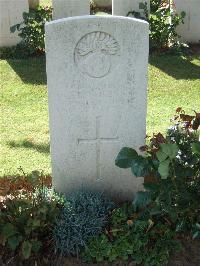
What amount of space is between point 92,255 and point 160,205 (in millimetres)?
591

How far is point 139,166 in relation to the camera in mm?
3553

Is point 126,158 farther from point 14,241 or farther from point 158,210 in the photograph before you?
point 14,241

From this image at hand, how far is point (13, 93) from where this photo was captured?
7.25 metres

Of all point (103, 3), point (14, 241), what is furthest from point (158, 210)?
point (103, 3)

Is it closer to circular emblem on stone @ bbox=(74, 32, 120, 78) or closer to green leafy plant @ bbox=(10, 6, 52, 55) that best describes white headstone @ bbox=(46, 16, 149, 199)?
circular emblem on stone @ bbox=(74, 32, 120, 78)

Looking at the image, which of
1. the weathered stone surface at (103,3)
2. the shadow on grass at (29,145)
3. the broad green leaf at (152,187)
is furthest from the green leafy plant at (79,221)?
the weathered stone surface at (103,3)

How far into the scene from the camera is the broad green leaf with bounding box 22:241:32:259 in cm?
364

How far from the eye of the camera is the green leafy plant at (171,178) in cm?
346

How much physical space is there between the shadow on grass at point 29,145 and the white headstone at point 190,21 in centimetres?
396

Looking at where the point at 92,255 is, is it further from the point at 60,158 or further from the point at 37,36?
→ the point at 37,36

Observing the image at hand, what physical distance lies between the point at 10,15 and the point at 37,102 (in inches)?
86.9

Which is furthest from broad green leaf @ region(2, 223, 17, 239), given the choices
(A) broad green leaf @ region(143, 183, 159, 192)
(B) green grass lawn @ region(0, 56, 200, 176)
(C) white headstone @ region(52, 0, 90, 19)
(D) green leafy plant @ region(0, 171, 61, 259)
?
(C) white headstone @ region(52, 0, 90, 19)

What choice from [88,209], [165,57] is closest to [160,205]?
[88,209]

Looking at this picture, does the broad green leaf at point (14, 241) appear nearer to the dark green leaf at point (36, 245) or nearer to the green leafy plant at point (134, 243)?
the dark green leaf at point (36, 245)
